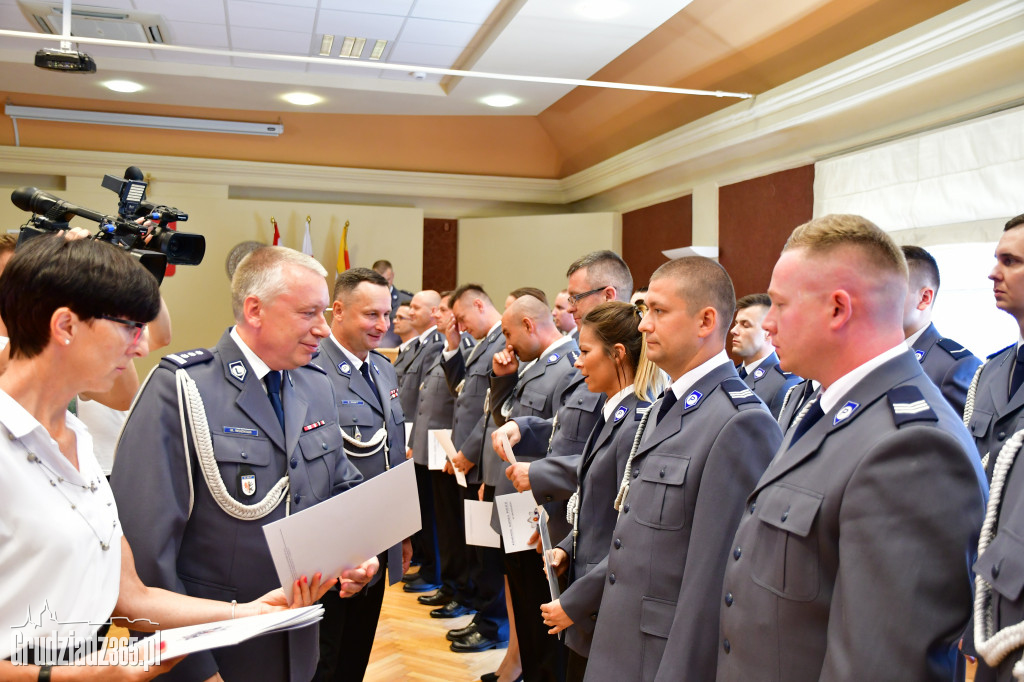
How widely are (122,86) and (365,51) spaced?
8.30ft

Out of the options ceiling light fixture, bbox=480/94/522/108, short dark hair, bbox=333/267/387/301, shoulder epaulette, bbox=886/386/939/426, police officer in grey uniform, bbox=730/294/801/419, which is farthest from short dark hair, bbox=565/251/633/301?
ceiling light fixture, bbox=480/94/522/108

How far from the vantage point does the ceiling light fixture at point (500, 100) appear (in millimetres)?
7842

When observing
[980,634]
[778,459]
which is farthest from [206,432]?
[980,634]

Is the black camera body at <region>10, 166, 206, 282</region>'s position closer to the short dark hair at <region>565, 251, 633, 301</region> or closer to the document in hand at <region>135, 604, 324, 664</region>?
the document in hand at <region>135, 604, 324, 664</region>

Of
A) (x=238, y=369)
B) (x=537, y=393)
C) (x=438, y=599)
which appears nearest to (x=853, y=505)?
(x=238, y=369)

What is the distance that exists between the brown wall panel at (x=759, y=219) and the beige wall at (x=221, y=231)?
12.6ft

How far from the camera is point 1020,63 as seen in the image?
4086 millimetres

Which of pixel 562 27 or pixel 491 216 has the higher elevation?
pixel 562 27

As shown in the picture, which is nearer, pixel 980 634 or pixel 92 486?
pixel 980 634

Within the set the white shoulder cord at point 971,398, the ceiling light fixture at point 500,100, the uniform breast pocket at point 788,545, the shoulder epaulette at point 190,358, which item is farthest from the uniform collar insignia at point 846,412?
the ceiling light fixture at point 500,100

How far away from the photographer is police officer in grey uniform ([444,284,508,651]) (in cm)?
412

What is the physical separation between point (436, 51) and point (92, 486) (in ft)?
19.2

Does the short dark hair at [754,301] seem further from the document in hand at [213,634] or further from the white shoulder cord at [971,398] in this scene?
the document in hand at [213,634]

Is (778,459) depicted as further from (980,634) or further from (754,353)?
(754,353)
